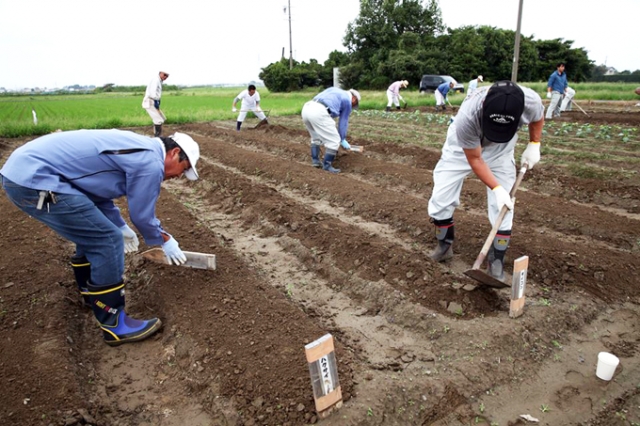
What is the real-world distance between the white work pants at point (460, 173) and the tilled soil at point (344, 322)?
0.54 meters

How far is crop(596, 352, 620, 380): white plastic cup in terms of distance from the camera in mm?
2457

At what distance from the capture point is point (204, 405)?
2.43 meters

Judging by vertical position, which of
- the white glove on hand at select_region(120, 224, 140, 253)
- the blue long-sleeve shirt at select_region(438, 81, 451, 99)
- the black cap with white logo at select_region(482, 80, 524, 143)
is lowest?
the white glove on hand at select_region(120, 224, 140, 253)

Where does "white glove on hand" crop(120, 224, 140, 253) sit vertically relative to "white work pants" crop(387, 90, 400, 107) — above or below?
below

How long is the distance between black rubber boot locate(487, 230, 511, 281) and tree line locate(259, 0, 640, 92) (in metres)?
31.0

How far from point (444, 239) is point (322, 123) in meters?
3.59

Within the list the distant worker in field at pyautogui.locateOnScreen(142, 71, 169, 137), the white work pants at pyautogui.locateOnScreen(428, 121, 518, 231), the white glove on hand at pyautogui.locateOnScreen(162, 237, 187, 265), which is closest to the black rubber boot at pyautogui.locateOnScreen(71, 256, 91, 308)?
the white glove on hand at pyautogui.locateOnScreen(162, 237, 187, 265)

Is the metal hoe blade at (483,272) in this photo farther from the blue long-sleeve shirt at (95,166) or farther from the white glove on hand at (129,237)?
the white glove on hand at (129,237)

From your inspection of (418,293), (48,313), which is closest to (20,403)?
(48,313)

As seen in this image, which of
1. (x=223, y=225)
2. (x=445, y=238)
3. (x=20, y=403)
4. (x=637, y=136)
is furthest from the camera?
(x=637, y=136)

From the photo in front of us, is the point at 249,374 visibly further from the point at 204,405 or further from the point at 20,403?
the point at 20,403

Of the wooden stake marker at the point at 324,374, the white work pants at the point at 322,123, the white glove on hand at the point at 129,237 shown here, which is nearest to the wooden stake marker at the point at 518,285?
the wooden stake marker at the point at 324,374

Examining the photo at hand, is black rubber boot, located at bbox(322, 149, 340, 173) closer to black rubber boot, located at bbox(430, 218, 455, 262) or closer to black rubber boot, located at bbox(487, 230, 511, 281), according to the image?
black rubber boot, located at bbox(430, 218, 455, 262)

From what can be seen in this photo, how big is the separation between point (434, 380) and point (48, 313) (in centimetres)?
274
